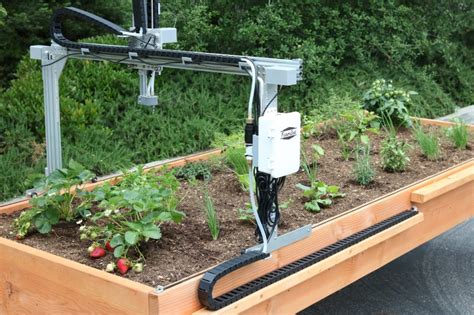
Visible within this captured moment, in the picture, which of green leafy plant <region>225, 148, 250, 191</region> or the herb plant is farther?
the herb plant

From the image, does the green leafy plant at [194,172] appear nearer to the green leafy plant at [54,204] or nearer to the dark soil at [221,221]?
the dark soil at [221,221]

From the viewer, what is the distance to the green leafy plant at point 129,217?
2889 millimetres

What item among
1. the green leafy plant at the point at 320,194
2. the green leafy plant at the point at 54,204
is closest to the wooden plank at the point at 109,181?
the green leafy plant at the point at 54,204

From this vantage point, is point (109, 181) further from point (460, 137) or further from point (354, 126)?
point (460, 137)

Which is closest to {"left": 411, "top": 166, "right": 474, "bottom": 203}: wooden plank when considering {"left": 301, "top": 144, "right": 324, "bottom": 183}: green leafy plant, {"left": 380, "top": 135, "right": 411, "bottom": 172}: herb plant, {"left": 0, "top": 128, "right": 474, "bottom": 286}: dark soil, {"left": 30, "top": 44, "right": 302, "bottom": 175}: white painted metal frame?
{"left": 0, "top": 128, "right": 474, "bottom": 286}: dark soil

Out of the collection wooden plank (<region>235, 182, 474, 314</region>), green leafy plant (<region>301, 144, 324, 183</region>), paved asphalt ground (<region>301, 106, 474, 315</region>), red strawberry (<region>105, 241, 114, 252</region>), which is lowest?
paved asphalt ground (<region>301, 106, 474, 315</region>)

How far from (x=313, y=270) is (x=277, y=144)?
2.05 ft

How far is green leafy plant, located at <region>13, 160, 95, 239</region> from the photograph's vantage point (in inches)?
126

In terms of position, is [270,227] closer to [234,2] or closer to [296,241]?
[296,241]

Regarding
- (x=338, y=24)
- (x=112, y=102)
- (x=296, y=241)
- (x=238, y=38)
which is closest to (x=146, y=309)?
(x=296, y=241)

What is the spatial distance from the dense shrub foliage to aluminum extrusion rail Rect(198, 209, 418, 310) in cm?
260

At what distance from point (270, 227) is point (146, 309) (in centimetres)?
68

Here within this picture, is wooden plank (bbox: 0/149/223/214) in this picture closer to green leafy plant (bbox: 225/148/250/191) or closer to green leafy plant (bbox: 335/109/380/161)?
green leafy plant (bbox: 225/148/250/191)

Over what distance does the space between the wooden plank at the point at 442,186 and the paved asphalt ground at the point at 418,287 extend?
0.81m
